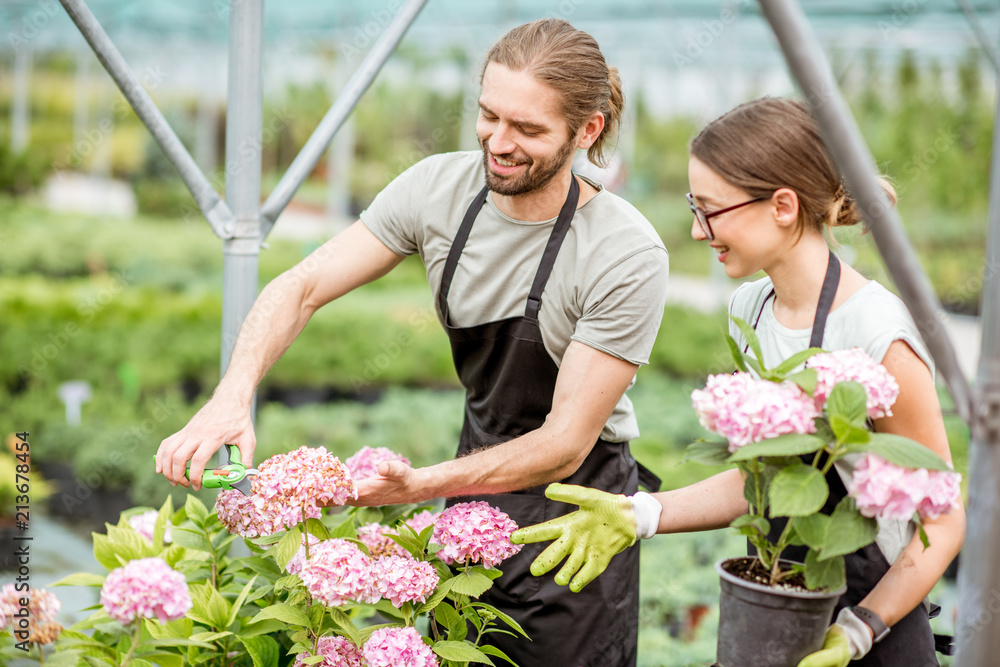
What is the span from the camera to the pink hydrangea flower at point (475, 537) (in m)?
1.60

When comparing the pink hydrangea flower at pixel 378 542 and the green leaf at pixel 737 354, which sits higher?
the green leaf at pixel 737 354

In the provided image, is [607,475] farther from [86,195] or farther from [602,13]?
[86,195]

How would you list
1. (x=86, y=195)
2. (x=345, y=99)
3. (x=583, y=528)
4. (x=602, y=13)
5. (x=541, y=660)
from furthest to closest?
(x=86, y=195)
(x=602, y=13)
(x=345, y=99)
(x=541, y=660)
(x=583, y=528)

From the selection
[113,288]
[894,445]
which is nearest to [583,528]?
[894,445]

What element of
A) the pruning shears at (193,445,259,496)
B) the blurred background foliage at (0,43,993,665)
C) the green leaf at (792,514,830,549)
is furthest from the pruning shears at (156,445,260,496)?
the green leaf at (792,514,830,549)

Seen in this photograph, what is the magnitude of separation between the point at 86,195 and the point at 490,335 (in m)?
16.9

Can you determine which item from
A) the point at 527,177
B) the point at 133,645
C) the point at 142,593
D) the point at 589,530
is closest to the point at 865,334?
the point at 589,530

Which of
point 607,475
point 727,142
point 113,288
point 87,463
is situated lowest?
point 87,463

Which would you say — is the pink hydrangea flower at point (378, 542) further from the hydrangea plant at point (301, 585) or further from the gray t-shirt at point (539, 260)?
the gray t-shirt at point (539, 260)

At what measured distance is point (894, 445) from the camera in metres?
1.14

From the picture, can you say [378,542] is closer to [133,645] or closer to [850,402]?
[133,645]

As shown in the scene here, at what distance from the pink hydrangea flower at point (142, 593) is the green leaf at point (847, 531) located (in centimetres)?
97

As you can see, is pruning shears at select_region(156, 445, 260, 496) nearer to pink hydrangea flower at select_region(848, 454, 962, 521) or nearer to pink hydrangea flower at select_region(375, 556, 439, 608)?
pink hydrangea flower at select_region(375, 556, 439, 608)

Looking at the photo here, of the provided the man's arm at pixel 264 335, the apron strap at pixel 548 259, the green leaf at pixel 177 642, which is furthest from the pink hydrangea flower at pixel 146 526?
the apron strap at pixel 548 259
